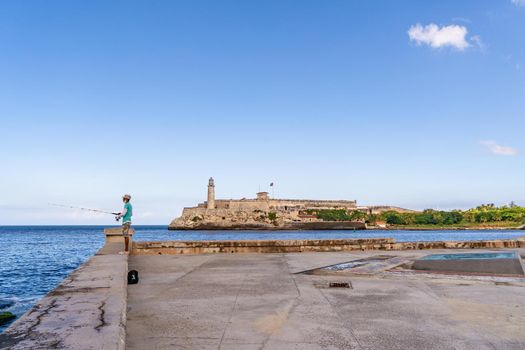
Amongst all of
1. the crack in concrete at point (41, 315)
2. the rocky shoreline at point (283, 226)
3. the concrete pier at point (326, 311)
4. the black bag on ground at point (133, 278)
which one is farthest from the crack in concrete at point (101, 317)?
the rocky shoreline at point (283, 226)

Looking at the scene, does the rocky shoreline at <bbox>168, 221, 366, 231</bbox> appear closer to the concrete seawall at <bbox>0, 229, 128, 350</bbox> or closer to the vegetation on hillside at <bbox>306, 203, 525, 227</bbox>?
the vegetation on hillside at <bbox>306, 203, 525, 227</bbox>

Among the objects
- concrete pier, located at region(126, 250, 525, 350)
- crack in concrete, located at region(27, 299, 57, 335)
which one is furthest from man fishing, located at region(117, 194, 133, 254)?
crack in concrete, located at region(27, 299, 57, 335)

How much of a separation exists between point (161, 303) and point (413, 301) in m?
3.43

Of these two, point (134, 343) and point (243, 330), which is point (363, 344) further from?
point (134, 343)

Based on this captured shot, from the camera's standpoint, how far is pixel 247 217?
16200 cm

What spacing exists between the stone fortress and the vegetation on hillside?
941cm

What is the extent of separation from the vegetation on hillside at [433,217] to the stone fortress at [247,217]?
941 cm

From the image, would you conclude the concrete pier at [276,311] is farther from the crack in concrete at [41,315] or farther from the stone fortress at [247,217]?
the stone fortress at [247,217]

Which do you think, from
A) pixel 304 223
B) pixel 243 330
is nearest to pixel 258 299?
pixel 243 330

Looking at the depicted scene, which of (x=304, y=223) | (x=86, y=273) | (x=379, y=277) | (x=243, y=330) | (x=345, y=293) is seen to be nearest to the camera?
(x=243, y=330)

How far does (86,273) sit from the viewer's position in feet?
25.8

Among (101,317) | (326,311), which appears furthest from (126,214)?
(101,317)

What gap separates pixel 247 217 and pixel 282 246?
146436 mm

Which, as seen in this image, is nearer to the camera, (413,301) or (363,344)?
(363,344)
